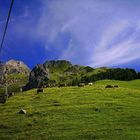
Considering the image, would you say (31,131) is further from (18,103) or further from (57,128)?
(18,103)

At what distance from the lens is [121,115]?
163 feet

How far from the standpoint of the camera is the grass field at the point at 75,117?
41906 mm

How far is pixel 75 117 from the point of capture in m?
50.0

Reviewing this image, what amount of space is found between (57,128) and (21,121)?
→ 24.0ft

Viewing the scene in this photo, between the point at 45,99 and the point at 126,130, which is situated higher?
the point at 45,99

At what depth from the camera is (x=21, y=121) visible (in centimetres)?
5094

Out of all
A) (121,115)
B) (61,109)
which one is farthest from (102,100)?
(121,115)

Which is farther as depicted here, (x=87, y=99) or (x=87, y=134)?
(x=87, y=99)

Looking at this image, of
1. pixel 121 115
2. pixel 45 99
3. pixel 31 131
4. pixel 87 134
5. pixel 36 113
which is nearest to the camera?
pixel 87 134

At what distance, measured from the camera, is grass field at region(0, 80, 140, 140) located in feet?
137

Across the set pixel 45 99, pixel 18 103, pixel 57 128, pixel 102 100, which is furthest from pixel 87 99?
pixel 57 128

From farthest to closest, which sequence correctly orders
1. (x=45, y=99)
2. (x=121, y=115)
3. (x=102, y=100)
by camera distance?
→ (x=45, y=99)
(x=102, y=100)
(x=121, y=115)

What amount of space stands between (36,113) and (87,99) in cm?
1179

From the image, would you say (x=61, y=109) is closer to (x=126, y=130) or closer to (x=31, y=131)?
(x=31, y=131)
